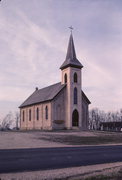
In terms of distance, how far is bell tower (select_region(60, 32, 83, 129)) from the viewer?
2207 inches

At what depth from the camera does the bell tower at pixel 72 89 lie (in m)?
56.1

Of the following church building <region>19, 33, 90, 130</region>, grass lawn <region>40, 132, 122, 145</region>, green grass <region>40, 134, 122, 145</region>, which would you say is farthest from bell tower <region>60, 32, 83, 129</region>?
green grass <region>40, 134, 122, 145</region>

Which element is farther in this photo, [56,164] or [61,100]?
[61,100]

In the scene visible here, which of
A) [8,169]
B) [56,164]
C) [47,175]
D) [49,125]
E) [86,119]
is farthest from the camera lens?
[86,119]

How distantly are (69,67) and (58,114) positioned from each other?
32.0 ft

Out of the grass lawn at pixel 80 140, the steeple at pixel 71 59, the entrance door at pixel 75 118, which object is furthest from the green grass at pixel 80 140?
the steeple at pixel 71 59

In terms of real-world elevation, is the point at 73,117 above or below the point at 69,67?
below

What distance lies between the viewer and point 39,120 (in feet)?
205

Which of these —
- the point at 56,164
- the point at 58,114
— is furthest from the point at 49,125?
the point at 56,164

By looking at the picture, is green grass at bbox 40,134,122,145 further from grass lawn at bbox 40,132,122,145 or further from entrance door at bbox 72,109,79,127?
entrance door at bbox 72,109,79,127

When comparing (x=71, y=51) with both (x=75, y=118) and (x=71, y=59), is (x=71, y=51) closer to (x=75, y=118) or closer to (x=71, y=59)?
(x=71, y=59)

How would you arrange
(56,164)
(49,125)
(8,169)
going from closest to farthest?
(8,169) → (56,164) → (49,125)

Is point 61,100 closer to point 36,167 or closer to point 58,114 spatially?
point 58,114

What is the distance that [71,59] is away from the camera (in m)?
57.5
